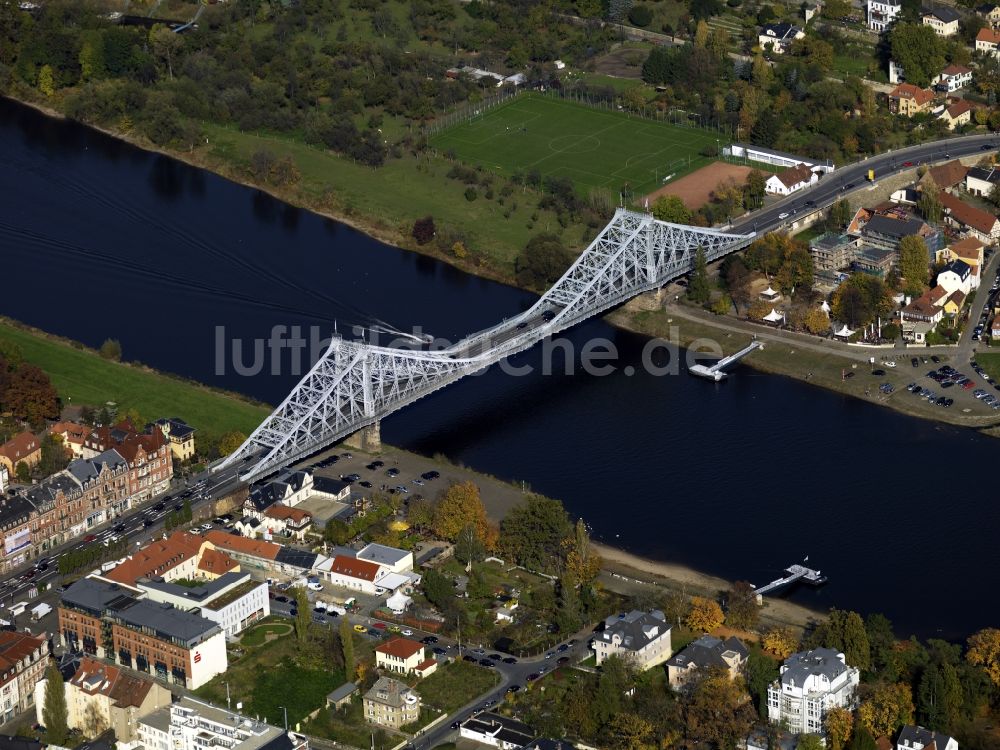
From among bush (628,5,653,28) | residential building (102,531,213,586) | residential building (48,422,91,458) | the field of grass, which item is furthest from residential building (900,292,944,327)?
bush (628,5,653,28)

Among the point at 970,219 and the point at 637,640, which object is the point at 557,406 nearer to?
the point at 637,640

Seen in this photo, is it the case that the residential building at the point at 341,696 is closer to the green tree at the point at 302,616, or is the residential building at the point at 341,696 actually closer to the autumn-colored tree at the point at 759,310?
the green tree at the point at 302,616

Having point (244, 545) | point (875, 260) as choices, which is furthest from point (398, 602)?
point (875, 260)

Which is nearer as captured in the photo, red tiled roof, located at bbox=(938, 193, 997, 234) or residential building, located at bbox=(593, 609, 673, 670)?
residential building, located at bbox=(593, 609, 673, 670)

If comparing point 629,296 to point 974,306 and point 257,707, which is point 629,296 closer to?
point 974,306

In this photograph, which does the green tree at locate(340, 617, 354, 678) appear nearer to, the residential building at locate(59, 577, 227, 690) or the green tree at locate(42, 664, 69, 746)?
the residential building at locate(59, 577, 227, 690)
